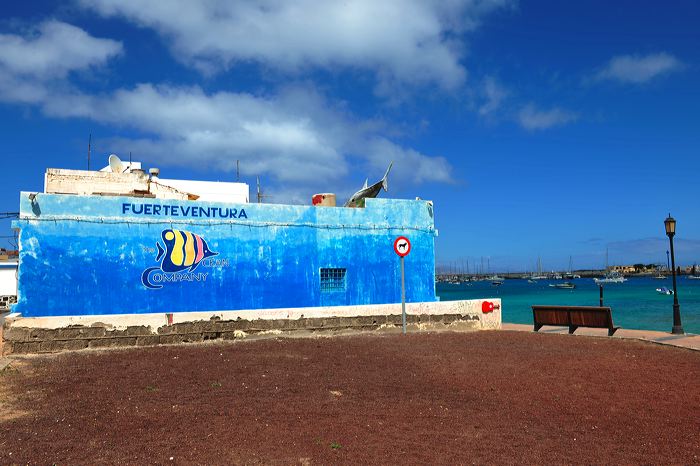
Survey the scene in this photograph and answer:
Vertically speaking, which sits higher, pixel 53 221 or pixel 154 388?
pixel 53 221

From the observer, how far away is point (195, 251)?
1727 centimetres

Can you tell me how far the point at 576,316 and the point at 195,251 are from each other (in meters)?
12.1

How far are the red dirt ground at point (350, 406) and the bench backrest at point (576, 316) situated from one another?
134 inches

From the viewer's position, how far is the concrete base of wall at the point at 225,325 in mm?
12984

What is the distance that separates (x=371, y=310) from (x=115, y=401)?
925 cm

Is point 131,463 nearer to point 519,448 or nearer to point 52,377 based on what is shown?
point 519,448

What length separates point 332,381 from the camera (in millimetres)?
9898

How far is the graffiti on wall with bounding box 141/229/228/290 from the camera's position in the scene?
16.7 m

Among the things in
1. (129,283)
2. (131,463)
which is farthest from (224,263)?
(131,463)

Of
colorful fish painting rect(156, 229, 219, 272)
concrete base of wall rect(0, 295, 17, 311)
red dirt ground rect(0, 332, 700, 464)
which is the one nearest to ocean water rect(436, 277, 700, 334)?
red dirt ground rect(0, 332, 700, 464)

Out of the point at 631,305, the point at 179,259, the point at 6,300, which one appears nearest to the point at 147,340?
the point at 179,259

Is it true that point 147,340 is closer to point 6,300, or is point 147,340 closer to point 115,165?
point 115,165

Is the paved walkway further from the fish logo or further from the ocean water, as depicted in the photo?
the ocean water

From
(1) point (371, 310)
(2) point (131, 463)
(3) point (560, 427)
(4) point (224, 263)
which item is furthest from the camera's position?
(4) point (224, 263)
